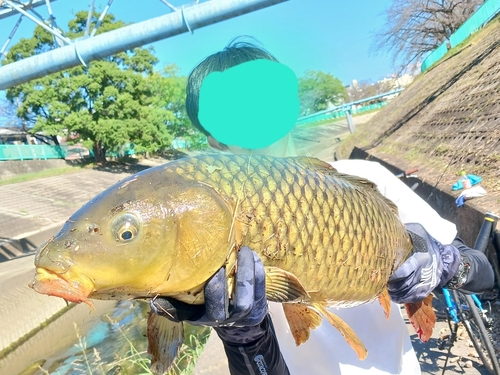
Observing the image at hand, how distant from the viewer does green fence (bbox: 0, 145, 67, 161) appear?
20.0 m

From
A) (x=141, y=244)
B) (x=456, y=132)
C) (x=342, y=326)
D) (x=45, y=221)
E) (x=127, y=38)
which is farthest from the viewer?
(x=45, y=221)

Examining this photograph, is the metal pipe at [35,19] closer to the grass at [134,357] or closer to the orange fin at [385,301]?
the grass at [134,357]

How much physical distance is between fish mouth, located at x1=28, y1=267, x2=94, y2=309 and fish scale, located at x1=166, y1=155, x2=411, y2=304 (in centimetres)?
34

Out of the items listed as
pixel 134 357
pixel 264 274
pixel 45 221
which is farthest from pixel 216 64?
pixel 45 221

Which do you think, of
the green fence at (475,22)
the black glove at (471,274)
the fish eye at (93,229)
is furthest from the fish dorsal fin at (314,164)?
the green fence at (475,22)

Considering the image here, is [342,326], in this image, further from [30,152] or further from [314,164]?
[30,152]

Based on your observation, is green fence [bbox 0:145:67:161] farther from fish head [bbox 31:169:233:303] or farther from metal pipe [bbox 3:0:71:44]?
fish head [bbox 31:169:233:303]

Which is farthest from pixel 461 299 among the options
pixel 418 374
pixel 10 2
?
pixel 10 2

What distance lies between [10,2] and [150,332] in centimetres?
825

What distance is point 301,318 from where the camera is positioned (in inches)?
47.1

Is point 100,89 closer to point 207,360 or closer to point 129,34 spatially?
point 129,34

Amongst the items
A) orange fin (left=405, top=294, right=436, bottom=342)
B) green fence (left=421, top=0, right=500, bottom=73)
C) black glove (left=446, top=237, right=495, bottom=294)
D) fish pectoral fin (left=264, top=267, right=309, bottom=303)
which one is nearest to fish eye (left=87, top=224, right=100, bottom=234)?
fish pectoral fin (left=264, top=267, right=309, bottom=303)

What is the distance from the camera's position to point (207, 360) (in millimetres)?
2619

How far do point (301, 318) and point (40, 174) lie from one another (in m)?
21.1
